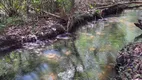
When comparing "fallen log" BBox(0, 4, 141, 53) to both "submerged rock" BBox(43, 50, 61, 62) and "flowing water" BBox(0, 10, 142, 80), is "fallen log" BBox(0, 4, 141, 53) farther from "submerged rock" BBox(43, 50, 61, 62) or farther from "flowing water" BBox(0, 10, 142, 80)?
"submerged rock" BBox(43, 50, 61, 62)

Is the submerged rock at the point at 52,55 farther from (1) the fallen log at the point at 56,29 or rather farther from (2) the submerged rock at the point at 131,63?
(2) the submerged rock at the point at 131,63

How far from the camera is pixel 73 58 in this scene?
7.54 metres

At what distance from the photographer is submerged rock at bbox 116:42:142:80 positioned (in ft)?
16.2

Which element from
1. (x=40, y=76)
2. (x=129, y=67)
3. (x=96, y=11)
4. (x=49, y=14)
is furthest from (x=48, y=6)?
(x=129, y=67)

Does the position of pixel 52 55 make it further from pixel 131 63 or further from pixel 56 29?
pixel 131 63

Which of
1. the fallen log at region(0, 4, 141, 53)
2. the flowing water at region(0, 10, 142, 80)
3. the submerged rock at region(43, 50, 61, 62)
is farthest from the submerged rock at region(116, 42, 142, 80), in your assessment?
the fallen log at region(0, 4, 141, 53)

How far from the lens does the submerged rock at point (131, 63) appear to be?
4945 millimetres

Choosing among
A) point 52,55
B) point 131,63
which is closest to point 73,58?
point 52,55

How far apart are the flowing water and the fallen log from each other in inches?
15.8

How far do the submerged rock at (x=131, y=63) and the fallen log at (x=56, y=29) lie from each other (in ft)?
12.2

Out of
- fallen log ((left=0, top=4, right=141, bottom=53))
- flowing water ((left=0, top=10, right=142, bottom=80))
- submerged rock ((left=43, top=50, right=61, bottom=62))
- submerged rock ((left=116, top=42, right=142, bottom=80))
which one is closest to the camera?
submerged rock ((left=116, top=42, right=142, bottom=80))

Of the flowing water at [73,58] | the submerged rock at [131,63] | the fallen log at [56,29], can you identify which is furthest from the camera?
the fallen log at [56,29]

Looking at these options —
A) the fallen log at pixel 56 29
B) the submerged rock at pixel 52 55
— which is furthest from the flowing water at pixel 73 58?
the fallen log at pixel 56 29

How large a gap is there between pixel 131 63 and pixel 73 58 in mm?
2427
